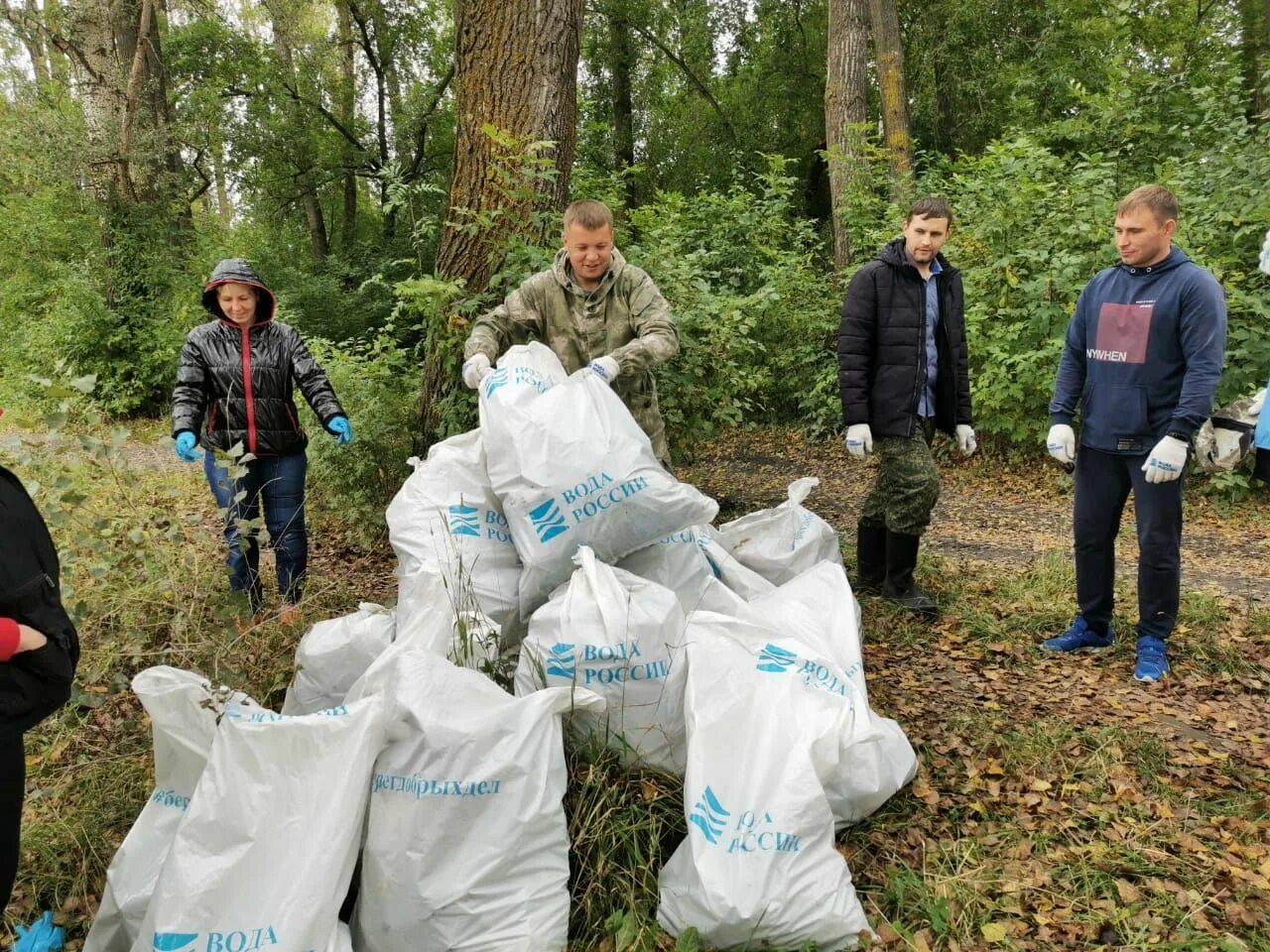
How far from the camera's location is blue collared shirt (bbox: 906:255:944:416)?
3.54 m

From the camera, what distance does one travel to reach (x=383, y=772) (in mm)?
1814

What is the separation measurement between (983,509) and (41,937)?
5.29m

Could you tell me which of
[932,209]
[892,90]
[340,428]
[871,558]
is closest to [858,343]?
[932,209]

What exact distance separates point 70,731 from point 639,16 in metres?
15.4

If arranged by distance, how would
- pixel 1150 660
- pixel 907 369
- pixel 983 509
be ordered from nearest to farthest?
1. pixel 1150 660
2. pixel 907 369
3. pixel 983 509

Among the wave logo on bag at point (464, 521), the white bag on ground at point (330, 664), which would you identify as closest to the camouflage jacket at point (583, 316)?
the wave logo on bag at point (464, 521)

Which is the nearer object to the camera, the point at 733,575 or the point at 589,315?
the point at 733,575

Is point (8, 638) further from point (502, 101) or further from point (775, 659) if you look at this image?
point (502, 101)

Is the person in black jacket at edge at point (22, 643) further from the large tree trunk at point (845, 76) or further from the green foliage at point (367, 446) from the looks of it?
the large tree trunk at point (845, 76)

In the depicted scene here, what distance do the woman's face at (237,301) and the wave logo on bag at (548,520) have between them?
1.66 metres

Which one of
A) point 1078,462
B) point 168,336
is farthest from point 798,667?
point 168,336

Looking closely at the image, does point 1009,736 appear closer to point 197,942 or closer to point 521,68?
point 197,942

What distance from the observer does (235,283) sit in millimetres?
3283

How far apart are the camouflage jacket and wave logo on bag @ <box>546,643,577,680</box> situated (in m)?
1.24
